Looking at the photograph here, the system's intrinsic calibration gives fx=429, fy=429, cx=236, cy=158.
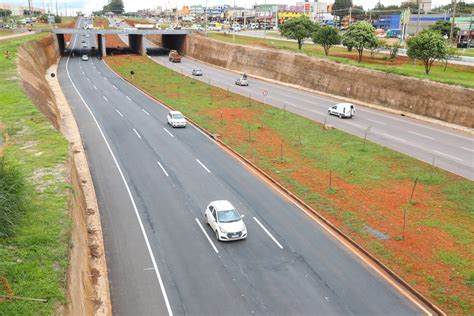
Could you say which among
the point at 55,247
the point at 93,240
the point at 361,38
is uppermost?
the point at 361,38

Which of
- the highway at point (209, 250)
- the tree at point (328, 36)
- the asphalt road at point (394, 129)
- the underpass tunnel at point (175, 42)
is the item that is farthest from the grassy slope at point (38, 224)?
the underpass tunnel at point (175, 42)

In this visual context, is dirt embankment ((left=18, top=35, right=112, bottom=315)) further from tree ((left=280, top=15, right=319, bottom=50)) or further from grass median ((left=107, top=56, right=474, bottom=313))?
tree ((left=280, top=15, right=319, bottom=50))

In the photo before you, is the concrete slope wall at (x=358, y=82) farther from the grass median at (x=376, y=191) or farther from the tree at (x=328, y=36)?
the grass median at (x=376, y=191)

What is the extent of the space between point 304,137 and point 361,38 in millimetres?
36742

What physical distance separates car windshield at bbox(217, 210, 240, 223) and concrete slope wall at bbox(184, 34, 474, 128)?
106ft

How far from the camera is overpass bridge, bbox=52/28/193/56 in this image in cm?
9669

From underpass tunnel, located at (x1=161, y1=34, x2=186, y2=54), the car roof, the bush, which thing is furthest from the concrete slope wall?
the bush

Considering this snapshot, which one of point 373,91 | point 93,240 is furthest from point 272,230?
point 373,91

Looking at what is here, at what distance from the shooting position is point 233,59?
8831 cm

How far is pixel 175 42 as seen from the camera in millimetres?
117438

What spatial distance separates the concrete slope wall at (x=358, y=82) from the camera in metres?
44.7

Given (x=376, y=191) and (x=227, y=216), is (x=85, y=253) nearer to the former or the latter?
(x=227, y=216)

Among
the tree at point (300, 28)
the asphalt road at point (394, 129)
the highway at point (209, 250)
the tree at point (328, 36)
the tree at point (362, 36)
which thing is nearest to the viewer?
the highway at point (209, 250)

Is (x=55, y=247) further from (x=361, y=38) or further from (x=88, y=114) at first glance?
(x=361, y=38)
